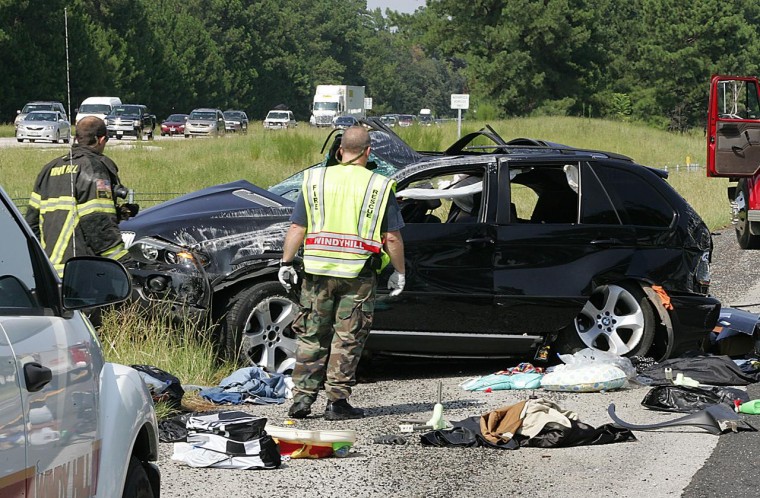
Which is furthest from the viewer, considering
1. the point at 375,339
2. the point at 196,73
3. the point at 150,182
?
the point at 196,73

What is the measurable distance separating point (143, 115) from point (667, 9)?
3408cm

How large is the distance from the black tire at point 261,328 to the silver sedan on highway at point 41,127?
41.5m

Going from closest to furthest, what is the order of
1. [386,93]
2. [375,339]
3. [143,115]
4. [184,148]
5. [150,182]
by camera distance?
[375,339] < [150,182] < [184,148] < [143,115] < [386,93]

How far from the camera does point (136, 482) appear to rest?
379 centimetres

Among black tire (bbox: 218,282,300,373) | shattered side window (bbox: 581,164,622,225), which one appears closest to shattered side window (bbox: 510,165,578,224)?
shattered side window (bbox: 581,164,622,225)

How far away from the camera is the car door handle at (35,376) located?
113 inches

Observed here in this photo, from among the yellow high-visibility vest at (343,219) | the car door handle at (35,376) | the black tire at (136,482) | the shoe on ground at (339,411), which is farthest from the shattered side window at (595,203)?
the car door handle at (35,376)

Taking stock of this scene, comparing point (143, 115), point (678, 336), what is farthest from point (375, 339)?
point (143, 115)

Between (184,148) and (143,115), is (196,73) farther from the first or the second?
(184,148)

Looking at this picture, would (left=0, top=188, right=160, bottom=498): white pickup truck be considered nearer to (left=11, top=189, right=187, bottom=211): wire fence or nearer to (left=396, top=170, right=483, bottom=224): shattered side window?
(left=396, top=170, right=483, bottom=224): shattered side window

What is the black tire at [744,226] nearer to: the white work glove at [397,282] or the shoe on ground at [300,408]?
the white work glove at [397,282]

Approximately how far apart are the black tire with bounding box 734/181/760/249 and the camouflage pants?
42.5 ft

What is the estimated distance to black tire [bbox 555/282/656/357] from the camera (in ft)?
31.0

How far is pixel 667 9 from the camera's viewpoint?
2916 inches
